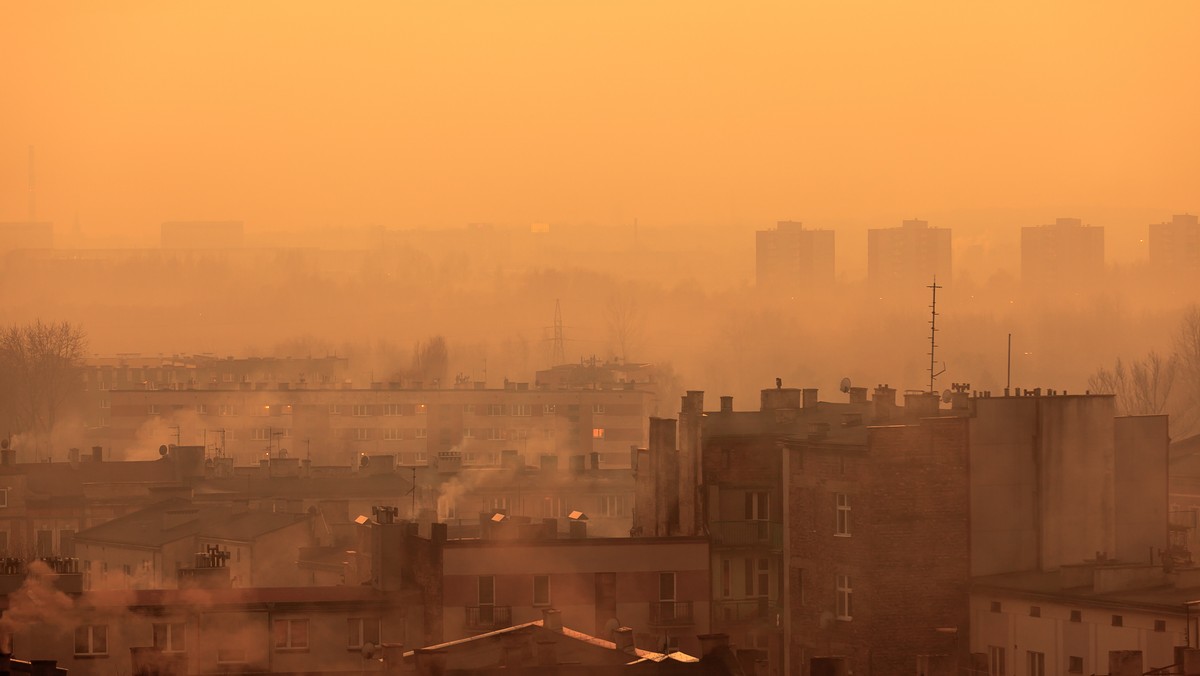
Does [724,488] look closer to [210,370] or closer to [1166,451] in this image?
[1166,451]

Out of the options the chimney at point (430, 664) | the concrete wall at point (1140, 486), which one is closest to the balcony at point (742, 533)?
the concrete wall at point (1140, 486)

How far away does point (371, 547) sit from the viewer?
157ft

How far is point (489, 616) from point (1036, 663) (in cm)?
1190

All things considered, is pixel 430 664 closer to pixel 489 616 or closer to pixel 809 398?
pixel 489 616

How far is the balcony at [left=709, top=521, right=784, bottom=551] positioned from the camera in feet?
157

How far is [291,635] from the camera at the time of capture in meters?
41.9

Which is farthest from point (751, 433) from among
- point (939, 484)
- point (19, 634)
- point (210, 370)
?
point (210, 370)

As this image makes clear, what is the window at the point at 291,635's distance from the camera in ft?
137

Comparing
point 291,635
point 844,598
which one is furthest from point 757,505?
point 291,635

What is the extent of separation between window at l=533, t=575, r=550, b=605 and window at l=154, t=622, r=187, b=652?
7.50m

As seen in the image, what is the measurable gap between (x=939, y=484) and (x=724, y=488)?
7805 mm

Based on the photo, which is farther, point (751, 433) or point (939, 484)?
point (751, 433)

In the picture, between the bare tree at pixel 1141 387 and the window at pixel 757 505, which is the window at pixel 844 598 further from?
the bare tree at pixel 1141 387

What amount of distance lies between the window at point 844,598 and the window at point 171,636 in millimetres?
13062
